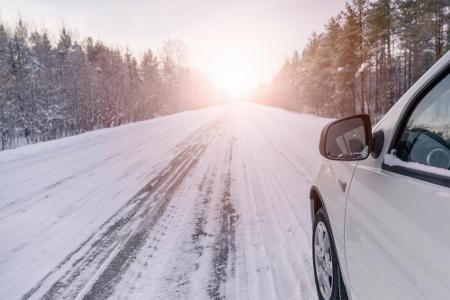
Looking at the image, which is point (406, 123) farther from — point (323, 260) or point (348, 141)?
point (323, 260)

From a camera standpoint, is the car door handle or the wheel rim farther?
the wheel rim

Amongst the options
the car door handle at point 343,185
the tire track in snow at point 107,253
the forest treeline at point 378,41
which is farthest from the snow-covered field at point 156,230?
the forest treeline at point 378,41

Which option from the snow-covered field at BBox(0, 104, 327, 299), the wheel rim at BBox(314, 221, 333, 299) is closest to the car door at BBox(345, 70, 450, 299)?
the wheel rim at BBox(314, 221, 333, 299)

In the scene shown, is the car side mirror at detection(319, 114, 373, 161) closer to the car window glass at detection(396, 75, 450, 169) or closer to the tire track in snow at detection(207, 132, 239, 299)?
the car window glass at detection(396, 75, 450, 169)

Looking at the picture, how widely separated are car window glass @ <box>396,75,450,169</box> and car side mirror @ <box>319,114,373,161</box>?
0.18 meters

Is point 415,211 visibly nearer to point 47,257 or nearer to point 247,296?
point 247,296

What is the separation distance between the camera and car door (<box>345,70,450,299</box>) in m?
1.13

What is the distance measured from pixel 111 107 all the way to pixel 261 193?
1716 inches

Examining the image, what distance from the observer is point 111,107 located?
45.5 meters

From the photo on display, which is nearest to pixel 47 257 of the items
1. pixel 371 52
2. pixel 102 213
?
pixel 102 213

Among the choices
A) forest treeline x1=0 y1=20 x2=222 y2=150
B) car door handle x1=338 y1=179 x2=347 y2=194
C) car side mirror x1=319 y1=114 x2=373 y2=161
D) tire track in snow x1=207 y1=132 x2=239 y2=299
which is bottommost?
tire track in snow x1=207 y1=132 x2=239 y2=299

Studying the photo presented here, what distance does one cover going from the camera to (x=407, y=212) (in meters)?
1.32

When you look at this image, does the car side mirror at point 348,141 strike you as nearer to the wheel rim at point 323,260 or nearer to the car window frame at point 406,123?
the car window frame at point 406,123

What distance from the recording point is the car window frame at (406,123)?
1.27m
